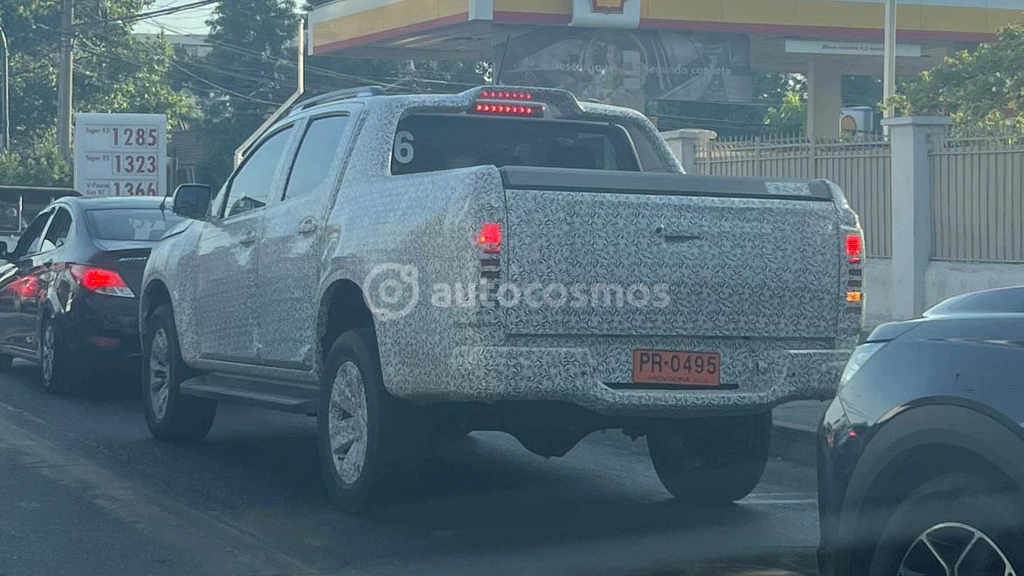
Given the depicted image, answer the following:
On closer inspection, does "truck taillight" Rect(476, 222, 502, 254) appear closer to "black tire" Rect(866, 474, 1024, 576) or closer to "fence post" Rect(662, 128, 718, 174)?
"black tire" Rect(866, 474, 1024, 576)

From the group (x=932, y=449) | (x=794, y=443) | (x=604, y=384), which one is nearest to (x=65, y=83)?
(x=794, y=443)

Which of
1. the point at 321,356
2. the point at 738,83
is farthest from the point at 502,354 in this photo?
the point at 738,83

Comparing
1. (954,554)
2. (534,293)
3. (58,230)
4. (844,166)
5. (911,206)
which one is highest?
(844,166)

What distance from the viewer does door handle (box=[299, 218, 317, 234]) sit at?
760 centimetres

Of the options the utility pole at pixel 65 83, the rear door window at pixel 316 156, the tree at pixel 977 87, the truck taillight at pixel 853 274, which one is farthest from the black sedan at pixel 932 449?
the utility pole at pixel 65 83

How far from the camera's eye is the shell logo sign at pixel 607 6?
35.4 m

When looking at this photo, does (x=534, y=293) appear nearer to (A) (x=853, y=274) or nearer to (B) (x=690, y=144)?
(A) (x=853, y=274)

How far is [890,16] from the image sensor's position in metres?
25.9

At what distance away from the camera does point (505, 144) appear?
7953 millimetres

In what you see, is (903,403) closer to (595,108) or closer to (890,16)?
(595,108)

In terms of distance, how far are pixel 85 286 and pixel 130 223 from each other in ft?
2.78

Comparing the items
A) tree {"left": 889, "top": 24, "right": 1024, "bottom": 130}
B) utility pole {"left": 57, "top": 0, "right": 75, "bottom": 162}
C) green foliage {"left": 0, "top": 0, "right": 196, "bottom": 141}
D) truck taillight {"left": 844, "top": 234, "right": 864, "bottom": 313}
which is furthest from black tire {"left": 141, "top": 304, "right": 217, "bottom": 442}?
green foliage {"left": 0, "top": 0, "right": 196, "bottom": 141}

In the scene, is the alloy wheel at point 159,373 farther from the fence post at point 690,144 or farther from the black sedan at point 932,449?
the fence post at point 690,144

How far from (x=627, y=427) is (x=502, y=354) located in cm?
109
